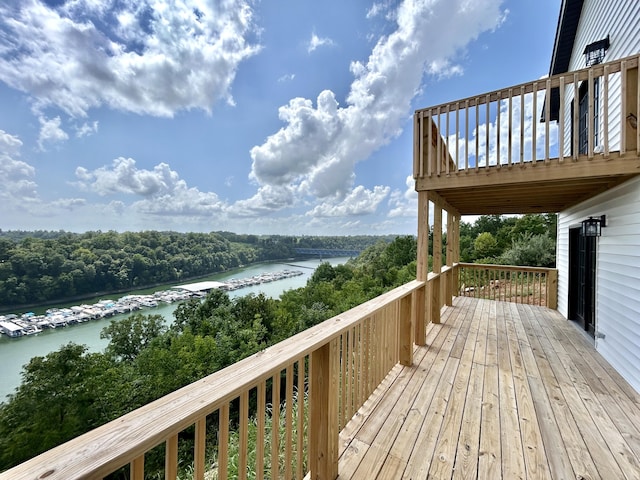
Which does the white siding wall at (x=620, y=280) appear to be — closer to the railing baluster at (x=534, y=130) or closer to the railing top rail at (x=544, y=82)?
the railing baluster at (x=534, y=130)

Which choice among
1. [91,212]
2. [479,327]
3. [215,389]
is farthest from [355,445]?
[91,212]

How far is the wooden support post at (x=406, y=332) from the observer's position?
3.21m

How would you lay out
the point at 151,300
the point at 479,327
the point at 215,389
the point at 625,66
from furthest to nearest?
the point at 151,300 < the point at 479,327 < the point at 625,66 < the point at 215,389

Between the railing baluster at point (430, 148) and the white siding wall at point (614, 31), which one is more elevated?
the white siding wall at point (614, 31)

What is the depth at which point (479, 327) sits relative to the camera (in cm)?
464

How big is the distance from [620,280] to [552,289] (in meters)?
3.18

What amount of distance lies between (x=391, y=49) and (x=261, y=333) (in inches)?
676

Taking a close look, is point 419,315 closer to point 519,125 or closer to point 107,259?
point 519,125

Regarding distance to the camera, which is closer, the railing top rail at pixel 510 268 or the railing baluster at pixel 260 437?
the railing baluster at pixel 260 437

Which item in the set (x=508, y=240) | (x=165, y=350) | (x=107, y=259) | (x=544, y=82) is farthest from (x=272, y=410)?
(x=107, y=259)

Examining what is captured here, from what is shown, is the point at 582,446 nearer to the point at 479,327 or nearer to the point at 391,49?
the point at 479,327

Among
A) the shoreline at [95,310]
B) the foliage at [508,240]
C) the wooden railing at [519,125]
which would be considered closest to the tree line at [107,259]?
the shoreline at [95,310]

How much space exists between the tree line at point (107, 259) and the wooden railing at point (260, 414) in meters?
17.1

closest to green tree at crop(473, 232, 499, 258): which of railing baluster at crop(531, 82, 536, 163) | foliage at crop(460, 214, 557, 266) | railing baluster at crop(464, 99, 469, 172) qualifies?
foliage at crop(460, 214, 557, 266)
